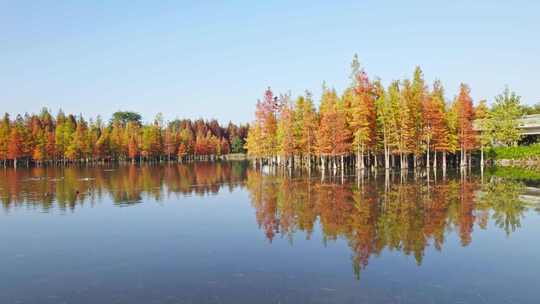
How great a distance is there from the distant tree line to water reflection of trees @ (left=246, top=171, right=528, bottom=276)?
2388 centimetres

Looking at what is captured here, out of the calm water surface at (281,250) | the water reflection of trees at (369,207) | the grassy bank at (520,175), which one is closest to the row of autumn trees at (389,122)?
the grassy bank at (520,175)

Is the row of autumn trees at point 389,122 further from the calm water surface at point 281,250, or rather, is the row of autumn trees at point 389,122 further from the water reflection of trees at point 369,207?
the calm water surface at point 281,250

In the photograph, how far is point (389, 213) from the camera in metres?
25.8

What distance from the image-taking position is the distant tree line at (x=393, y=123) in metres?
63.7

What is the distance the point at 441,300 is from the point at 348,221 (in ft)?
37.5

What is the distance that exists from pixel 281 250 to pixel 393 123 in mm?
48003

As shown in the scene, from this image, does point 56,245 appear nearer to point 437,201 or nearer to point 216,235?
point 216,235

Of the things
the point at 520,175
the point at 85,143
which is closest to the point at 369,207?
the point at 520,175

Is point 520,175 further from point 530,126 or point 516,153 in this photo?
point 530,126

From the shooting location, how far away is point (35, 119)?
141000 mm

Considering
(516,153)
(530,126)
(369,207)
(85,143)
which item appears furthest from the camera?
(85,143)

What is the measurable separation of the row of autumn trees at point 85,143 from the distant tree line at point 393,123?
225 feet

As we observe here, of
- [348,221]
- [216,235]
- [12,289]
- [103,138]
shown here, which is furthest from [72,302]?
[103,138]

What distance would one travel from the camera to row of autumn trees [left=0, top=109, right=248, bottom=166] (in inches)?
4427
